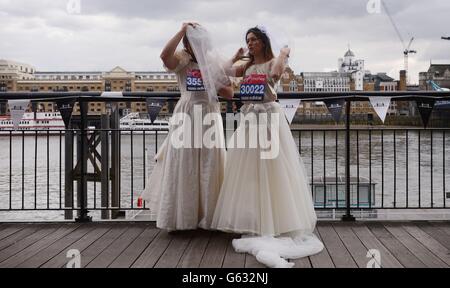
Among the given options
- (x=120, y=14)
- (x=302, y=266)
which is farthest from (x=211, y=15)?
(x=302, y=266)

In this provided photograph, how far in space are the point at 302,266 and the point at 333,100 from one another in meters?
1.69

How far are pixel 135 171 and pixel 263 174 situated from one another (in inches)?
967

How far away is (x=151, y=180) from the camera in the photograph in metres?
3.65

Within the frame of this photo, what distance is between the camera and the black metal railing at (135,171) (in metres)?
4.07

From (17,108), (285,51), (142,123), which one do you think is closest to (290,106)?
(285,51)

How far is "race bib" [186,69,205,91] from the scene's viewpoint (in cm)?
331

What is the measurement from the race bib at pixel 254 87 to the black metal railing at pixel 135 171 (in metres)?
0.72

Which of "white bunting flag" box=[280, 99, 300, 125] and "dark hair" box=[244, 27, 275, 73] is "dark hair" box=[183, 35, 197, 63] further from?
"white bunting flag" box=[280, 99, 300, 125]

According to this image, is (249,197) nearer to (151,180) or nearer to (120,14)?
(151,180)

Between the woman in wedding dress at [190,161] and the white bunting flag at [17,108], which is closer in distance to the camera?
the woman in wedding dress at [190,161]

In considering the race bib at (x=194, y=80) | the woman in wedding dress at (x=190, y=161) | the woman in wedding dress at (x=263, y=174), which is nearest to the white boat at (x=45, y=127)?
the woman in wedding dress at (x=190, y=161)

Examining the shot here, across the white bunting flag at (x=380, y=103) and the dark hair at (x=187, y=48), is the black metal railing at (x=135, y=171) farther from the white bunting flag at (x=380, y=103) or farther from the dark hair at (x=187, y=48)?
the dark hair at (x=187, y=48)

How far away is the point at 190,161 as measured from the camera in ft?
11.2

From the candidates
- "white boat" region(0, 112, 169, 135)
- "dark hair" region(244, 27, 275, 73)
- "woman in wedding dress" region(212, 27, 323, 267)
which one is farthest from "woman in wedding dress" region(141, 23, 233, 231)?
"white boat" region(0, 112, 169, 135)
